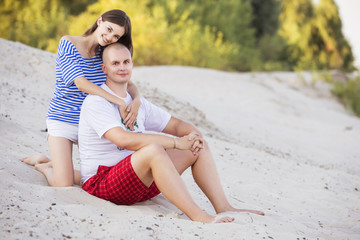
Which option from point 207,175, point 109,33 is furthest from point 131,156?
point 109,33

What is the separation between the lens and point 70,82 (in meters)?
3.47

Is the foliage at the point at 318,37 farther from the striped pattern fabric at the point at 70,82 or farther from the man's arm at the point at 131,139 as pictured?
the man's arm at the point at 131,139

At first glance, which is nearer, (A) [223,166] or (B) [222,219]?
(B) [222,219]

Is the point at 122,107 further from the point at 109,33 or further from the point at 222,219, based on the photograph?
the point at 222,219

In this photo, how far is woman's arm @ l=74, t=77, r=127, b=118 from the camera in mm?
3264

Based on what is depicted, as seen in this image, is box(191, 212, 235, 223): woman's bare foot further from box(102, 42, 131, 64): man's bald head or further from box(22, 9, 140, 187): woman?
box(102, 42, 131, 64): man's bald head

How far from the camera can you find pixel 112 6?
13.1 meters

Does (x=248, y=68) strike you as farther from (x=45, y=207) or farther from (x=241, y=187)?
(x=45, y=207)

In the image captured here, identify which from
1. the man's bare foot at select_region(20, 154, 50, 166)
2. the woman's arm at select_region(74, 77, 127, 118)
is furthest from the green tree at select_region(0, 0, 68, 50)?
the woman's arm at select_region(74, 77, 127, 118)

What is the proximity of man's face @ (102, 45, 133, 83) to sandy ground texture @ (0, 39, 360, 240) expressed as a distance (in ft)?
2.70

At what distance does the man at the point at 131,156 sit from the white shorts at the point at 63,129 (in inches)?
11.3

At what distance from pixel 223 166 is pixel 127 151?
1938mm

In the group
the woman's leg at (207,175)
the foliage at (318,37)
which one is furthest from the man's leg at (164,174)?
the foliage at (318,37)

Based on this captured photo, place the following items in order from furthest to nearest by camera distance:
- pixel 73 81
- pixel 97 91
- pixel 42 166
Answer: pixel 42 166 < pixel 73 81 < pixel 97 91
